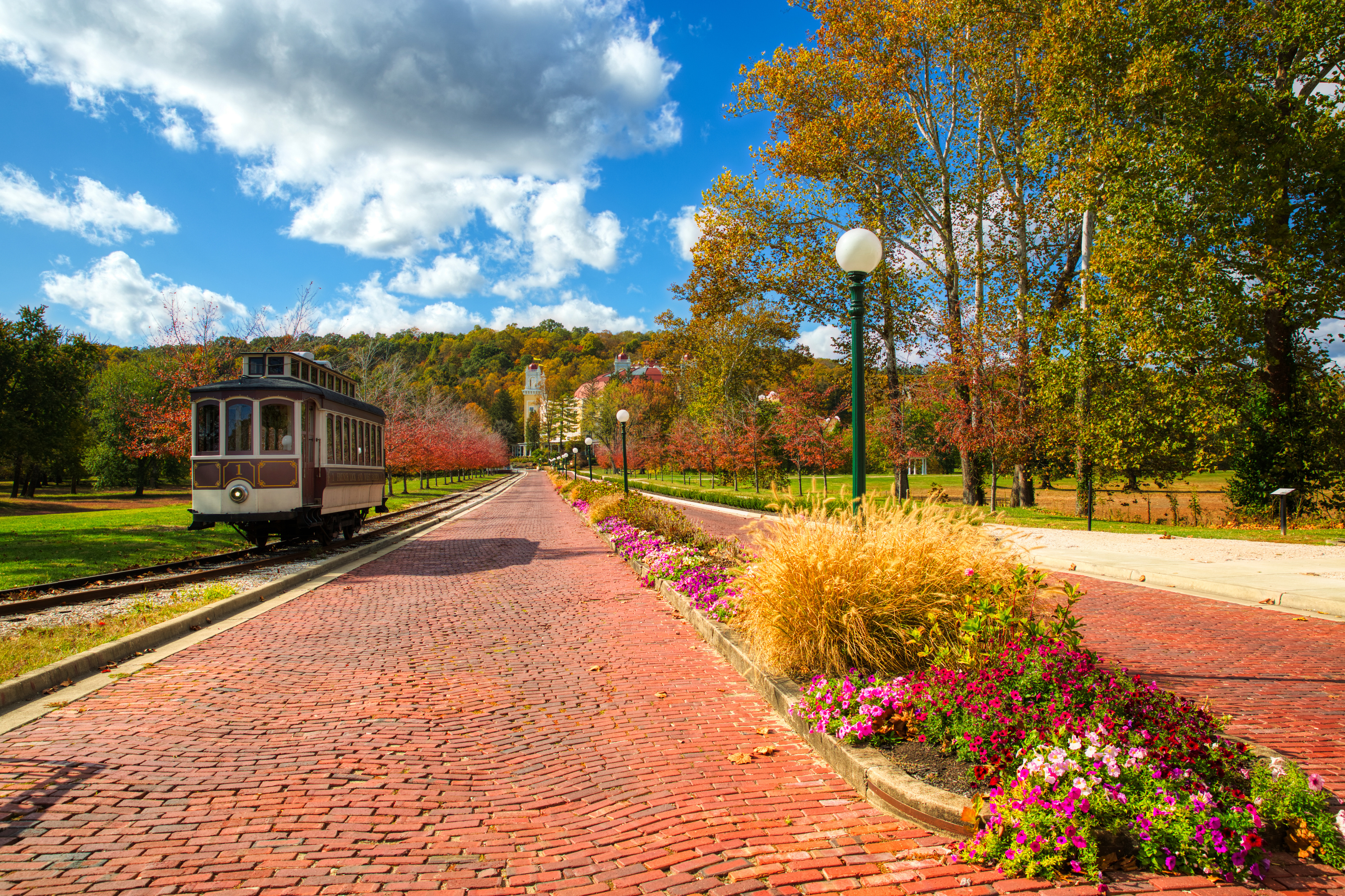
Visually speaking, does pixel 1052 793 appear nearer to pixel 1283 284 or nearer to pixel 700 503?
pixel 1283 284

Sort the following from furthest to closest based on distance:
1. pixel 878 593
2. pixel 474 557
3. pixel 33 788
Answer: pixel 474 557
pixel 878 593
pixel 33 788

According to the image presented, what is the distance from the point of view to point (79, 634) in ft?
20.7

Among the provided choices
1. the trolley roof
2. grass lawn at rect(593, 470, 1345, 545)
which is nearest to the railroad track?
the trolley roof

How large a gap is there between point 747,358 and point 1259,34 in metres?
26.1

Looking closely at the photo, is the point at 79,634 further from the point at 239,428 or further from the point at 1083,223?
the point at 1083,223

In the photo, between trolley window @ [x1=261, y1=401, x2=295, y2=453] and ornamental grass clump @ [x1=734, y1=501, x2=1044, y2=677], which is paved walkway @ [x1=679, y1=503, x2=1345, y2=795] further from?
trolley window @ [x1=261, y1=401, x2=295, y2=453]

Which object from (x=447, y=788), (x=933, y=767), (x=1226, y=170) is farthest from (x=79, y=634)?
(x=1226, y=170)

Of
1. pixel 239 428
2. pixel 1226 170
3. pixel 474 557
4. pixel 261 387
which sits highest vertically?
pixel 1226 170

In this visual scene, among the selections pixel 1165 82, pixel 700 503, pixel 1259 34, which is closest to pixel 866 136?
pixel 1165 82

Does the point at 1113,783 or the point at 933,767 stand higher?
the point at 1113,783

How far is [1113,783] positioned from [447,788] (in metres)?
3.06

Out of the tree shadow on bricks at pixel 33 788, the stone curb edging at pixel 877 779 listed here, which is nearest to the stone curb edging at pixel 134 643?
the tree shadow on bricks at pixel 33 788

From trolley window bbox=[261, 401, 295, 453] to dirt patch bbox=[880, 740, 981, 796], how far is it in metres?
12.5

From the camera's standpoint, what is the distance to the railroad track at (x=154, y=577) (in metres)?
8.26
